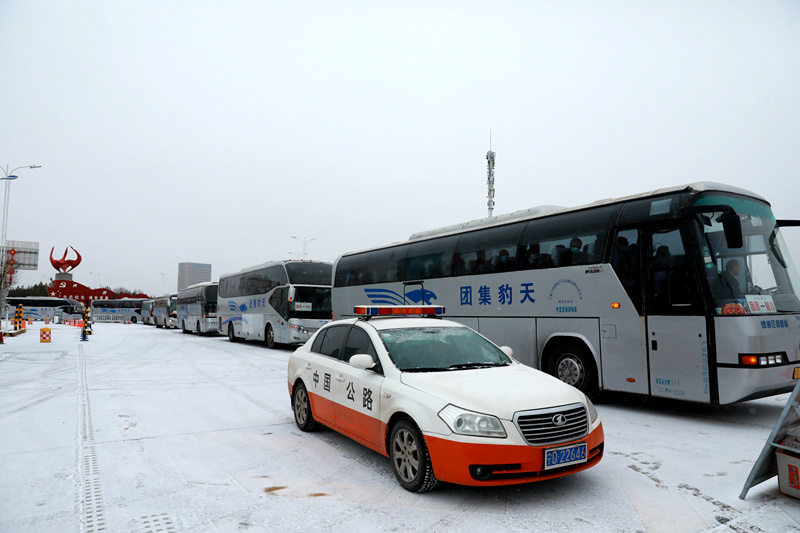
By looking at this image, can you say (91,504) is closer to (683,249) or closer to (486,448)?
(486,448)

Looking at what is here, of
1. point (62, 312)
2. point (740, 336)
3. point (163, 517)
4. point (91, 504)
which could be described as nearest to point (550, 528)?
point (163, 517)

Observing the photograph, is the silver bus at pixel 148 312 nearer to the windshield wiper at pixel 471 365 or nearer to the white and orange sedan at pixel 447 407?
the white and orange sedan at pixel 447 407

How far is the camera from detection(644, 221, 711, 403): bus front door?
727 centimetres

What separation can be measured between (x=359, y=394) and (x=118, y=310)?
7539 cm

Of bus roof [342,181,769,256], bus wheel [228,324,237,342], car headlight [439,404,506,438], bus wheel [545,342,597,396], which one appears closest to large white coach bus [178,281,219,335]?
bus wheel [228,324,237,342]

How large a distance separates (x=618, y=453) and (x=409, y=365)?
2632 mm

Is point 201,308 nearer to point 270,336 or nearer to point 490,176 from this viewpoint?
point 270,336

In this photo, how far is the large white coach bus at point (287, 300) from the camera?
20.6m

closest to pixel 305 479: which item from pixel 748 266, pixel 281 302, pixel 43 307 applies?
pixel 748 266

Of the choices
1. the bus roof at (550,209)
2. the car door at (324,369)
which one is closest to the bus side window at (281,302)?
the bus roof at (550,209)

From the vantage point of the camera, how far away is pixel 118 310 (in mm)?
71062

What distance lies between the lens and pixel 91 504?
443cm

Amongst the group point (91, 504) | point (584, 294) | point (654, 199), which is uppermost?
point (654, 199)

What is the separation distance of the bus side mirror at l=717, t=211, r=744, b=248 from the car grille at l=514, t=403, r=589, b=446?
13.1 ft
